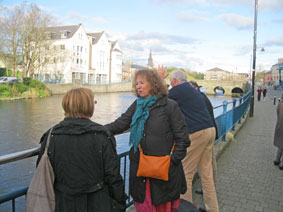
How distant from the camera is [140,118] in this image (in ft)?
7.91

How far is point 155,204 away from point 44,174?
1.03 meters

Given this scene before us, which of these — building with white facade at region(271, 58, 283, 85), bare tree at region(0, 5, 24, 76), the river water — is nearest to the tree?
bare tree at region(0, 5, 24, 76)

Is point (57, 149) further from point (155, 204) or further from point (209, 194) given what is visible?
point (209, 194)

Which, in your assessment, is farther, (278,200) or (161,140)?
(278,200)

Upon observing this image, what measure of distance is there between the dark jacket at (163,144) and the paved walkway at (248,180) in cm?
167

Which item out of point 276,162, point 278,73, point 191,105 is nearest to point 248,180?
point 276,162

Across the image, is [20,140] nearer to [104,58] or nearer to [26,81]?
[26,81]

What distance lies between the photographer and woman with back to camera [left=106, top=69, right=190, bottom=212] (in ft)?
7.75

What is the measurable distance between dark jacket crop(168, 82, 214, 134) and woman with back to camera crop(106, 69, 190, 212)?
611 mm

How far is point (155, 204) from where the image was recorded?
7.84 feet

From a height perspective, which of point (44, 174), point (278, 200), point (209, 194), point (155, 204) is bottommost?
point (278, 200)

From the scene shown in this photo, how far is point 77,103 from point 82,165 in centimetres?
44

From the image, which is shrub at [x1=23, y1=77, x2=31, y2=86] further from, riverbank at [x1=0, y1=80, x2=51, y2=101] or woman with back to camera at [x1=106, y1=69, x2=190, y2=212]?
woman with back to camera at [x1=106, y1=69, x2=190, y2=212]

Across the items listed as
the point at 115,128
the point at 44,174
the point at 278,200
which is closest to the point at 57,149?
the point at 44,174
